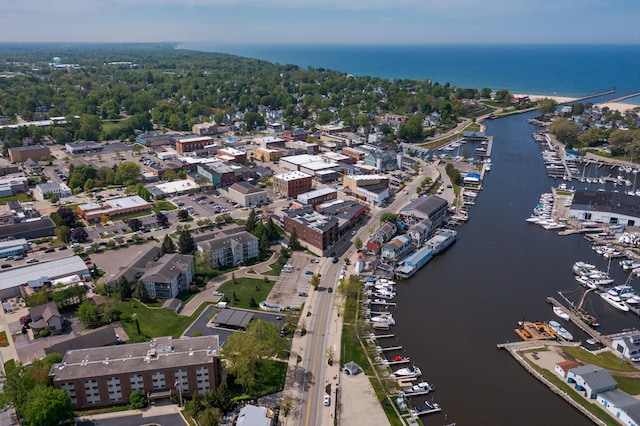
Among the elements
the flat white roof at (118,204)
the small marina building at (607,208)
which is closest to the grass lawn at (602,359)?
the small marina building at (607,208)

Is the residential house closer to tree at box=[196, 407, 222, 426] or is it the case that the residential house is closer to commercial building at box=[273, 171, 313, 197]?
tree at box=[196, 407, 222, 426]

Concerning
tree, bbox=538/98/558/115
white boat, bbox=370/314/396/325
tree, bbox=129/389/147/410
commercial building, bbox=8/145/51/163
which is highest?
tree, bbox=538/98/558/115

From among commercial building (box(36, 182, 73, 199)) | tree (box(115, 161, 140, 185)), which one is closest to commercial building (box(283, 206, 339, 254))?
tree (box(115, 161, 140, 185))

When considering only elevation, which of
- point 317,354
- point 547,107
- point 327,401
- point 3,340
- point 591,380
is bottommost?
point 3,340

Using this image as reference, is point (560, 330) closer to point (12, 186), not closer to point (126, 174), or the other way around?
point (126, 174)

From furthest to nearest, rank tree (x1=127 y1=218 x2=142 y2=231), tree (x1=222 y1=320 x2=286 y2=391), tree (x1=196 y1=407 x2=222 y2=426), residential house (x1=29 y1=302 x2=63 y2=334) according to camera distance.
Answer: tree (x1=127 y1=218 x2=142 y2=231), residential house (x1=29 y1=302 x2=63 y2=334), tree (x1=222 y1=320 x2=286 y2=391), tree (x1=196 y1=407 x2=222 y2=426)

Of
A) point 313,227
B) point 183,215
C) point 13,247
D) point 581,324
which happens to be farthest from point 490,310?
point 13,247
